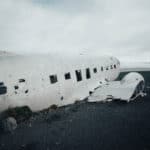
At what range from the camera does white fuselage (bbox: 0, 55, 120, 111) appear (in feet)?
31.0

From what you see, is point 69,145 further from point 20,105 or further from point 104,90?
point 104,90

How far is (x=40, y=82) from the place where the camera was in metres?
10.4

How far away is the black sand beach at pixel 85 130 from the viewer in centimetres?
728

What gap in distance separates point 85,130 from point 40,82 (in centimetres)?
370

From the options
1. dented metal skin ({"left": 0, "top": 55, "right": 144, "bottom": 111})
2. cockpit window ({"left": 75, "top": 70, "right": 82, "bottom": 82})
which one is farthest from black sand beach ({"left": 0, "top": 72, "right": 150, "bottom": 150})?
cockpit window ({"left": 75, "top": 70, "right": 82, "bottom": 82})

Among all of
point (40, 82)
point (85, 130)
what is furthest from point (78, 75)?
point (85, 130)

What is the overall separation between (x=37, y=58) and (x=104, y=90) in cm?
591

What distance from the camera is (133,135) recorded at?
7.79 metres

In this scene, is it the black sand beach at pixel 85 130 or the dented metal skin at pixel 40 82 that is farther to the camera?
the dented metal skin at pixel 40 82

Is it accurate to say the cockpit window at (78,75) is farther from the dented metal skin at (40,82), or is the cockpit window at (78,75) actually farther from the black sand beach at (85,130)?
the black sand beach at (85,130)

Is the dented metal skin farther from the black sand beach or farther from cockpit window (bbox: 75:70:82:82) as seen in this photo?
the black sand beach

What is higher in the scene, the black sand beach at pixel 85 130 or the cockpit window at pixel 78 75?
the cockpit window at pixel 78 75

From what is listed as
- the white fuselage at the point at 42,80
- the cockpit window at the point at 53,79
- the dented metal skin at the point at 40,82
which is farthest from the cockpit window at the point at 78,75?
the cockpit window at the point at 53,79

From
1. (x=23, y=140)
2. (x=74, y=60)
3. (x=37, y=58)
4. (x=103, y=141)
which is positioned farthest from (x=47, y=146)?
(x=74, y=60)
